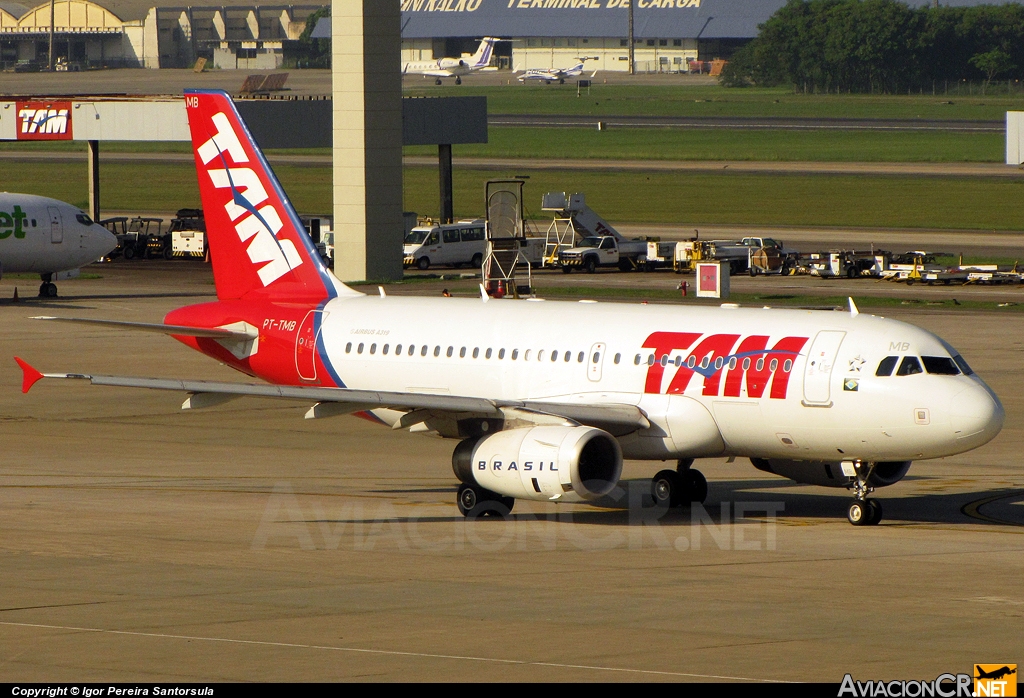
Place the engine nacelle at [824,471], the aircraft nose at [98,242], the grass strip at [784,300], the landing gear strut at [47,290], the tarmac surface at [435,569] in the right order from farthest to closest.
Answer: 1. the aircraft nose at [98,242]
2. the landing gear strut at [47,290]
3. the grass strip at [784,300]
4. the engine nacelle at [824,471]
5. the tarmac surface at [435,569]

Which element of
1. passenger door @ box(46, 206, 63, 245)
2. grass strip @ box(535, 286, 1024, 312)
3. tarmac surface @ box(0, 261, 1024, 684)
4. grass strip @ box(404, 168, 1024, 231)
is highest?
grass strip @ box(404, 168, 1024, 231)

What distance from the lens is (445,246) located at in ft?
318

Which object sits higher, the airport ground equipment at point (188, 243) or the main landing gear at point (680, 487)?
the airport ground equipment at point (188, 243)

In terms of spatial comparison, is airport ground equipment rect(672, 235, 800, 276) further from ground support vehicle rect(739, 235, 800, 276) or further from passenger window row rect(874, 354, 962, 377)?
passenger window row rect(874, 354, 962, 377)

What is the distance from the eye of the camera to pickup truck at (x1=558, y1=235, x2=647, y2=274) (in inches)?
3760

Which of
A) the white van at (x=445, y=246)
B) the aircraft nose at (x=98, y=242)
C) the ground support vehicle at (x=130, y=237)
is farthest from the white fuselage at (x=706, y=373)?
the ground support vehicle at (x=130, y=237)

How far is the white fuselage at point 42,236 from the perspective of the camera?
3031 inches

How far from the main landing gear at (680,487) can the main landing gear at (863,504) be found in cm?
353

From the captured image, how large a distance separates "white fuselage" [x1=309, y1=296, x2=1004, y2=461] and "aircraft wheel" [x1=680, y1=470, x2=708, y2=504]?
1.76 meters

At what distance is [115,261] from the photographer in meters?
101

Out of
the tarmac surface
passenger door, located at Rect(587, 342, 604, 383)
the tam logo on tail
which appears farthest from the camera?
the tam logo on tail

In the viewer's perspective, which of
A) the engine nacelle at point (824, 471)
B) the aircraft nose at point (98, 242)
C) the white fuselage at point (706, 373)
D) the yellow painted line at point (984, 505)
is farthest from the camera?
the aircraft nose at point (98, 242)

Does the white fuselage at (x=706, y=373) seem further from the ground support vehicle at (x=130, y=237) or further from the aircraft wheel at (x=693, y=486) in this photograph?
the ground support vehicle at (x=130, y=237)

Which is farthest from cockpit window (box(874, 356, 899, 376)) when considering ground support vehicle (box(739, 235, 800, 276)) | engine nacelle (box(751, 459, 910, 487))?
ground support vehicle (box(739, 235, 800, 276))
